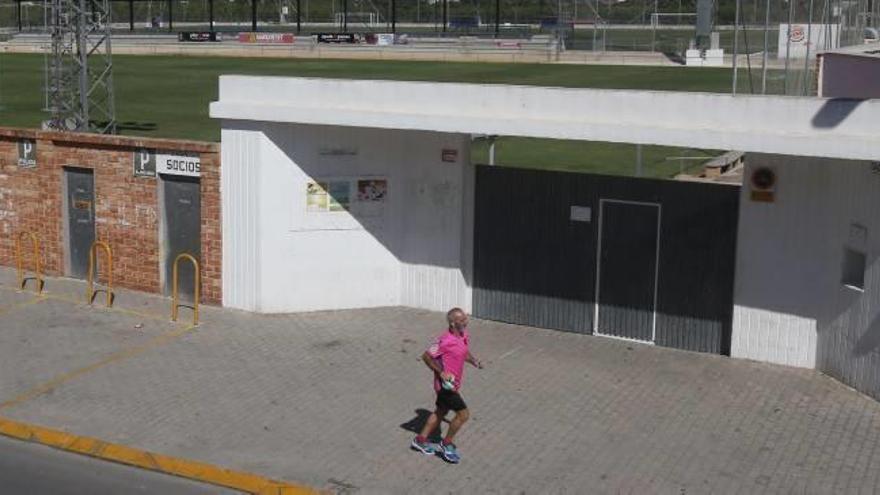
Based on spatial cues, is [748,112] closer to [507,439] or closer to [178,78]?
[507,439]

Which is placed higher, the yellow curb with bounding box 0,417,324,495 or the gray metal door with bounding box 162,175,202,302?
the gray metal door with bounding box 162,175,202,302

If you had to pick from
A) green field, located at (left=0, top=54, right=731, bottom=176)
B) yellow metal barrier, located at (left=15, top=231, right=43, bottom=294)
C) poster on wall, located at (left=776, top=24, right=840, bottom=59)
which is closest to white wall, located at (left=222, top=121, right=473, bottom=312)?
yellow metal barrier, located at (left=15, top=231, right=43, bottom=294)

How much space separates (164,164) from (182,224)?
33.1 inches

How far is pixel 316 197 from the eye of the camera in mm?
15367

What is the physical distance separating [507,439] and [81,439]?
3952mm

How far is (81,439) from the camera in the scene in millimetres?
11031

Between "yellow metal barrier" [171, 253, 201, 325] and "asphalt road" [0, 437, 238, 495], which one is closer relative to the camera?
"asphalt road" [0, 437, 238, 495]

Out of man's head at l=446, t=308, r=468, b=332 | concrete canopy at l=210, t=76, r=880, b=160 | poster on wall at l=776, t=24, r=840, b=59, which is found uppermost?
poster on wall at l=776, t=24, r=840, b=59

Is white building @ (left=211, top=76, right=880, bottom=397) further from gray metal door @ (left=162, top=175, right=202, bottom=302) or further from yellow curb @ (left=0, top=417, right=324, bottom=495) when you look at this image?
yellow curb @ (left=0, top=417, right=324, bottom=495)

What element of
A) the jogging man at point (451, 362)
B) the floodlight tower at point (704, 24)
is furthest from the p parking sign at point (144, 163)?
the floodlight tower at point (704, 24)

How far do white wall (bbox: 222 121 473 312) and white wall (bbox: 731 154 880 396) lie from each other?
3702 mm

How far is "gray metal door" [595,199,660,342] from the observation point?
550 inches

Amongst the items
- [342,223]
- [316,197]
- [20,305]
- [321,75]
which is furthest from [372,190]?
[321,75]

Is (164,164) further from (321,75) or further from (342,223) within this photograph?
(321,75)
